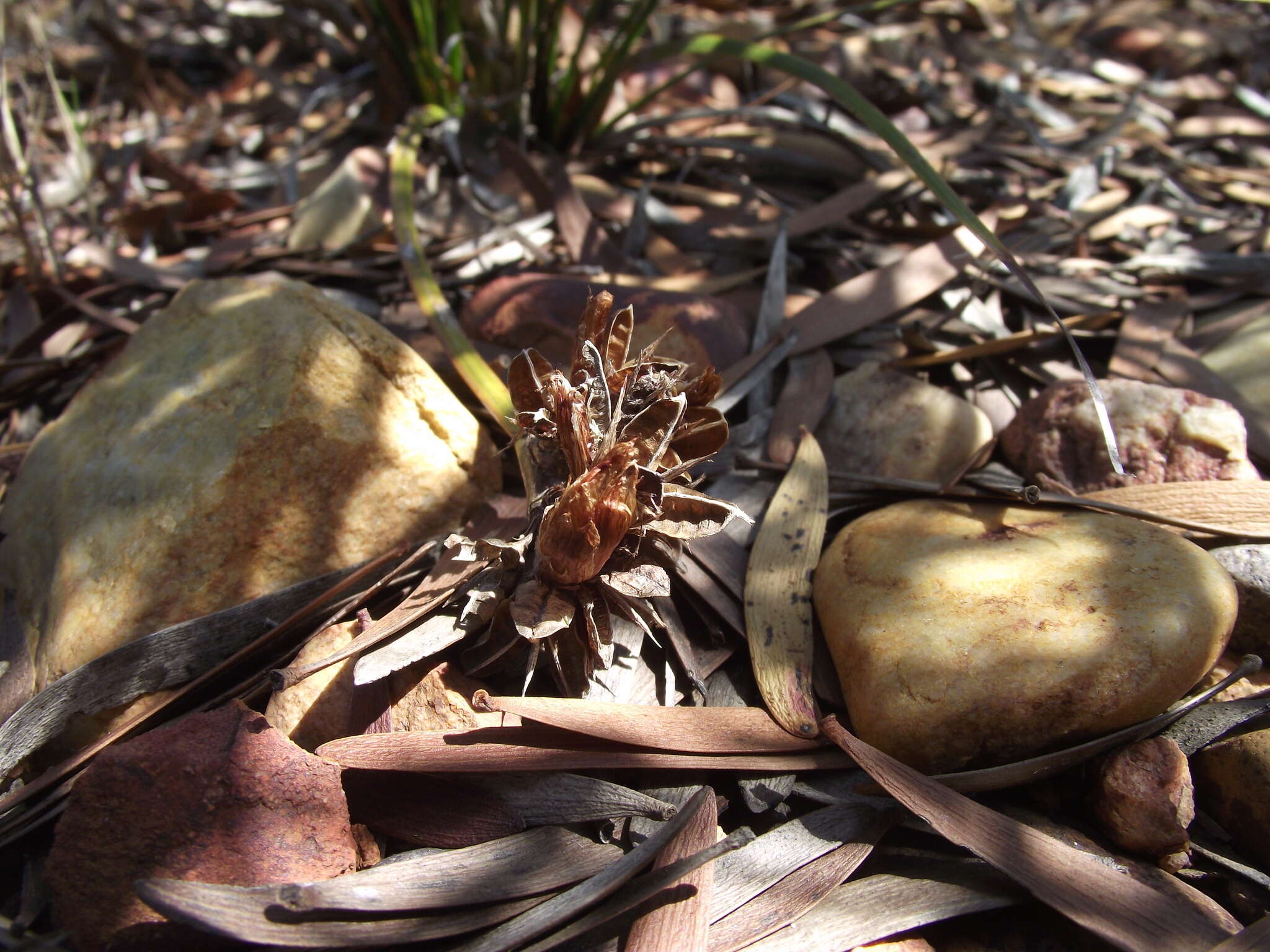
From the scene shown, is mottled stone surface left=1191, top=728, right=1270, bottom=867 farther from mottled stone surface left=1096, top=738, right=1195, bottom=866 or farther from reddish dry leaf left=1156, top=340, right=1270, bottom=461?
reddish dry leaf left=1156, top=340, right=1270, bottom=461

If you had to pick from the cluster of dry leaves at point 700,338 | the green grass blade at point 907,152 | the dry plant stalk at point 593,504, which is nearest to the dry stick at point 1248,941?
the cluster of dry leaves at point 700,338

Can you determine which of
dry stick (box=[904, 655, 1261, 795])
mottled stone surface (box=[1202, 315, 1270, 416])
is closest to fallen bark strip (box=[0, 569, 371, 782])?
dry stick (box=[904, 655, 1261, 795])

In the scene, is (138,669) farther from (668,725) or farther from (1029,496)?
(1029,496)

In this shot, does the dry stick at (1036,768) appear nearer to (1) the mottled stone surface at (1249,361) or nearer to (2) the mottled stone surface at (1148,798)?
(2) the mottled stone surface at (1148,798)

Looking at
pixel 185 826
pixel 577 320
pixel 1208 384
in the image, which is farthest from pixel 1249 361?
pixel 185 826

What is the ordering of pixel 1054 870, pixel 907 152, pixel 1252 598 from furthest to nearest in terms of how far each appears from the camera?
pixel 907 152 → pixel 1252 598 → pixel 1054 870

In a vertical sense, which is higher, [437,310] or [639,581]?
[437,310]

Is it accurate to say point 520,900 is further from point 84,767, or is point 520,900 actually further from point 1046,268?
point 1046,268
